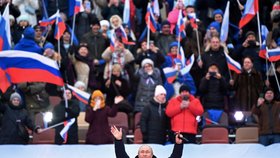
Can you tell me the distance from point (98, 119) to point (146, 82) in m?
2.05

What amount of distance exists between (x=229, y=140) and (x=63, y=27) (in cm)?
450

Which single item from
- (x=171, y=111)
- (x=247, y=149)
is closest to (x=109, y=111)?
(x=171, y=111)

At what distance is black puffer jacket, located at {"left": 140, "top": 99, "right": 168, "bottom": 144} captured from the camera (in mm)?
25109

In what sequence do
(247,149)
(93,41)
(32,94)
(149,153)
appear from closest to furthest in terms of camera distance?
(149,153)
(247,149)
(32,94)
(93,41)

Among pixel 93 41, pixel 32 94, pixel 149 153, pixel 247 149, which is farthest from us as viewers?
pixel 93 41

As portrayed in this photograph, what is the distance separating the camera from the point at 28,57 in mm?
24906

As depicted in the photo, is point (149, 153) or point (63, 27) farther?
point (63, 27)

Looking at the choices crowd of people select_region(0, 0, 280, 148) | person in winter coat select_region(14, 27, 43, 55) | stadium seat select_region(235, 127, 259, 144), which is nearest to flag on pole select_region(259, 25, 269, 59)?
crowd of people select_region(0, 0, 280, 148)

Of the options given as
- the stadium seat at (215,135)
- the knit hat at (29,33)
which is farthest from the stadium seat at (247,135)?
the knit hat at (29,33)

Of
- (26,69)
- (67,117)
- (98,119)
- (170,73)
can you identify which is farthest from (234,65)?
(26,69)

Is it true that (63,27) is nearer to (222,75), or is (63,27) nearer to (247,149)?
(222,75)

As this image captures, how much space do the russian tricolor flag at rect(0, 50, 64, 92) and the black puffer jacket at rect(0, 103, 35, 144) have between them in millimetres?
763

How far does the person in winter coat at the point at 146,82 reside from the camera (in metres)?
26.6

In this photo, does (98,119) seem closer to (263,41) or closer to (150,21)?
(150,21)
